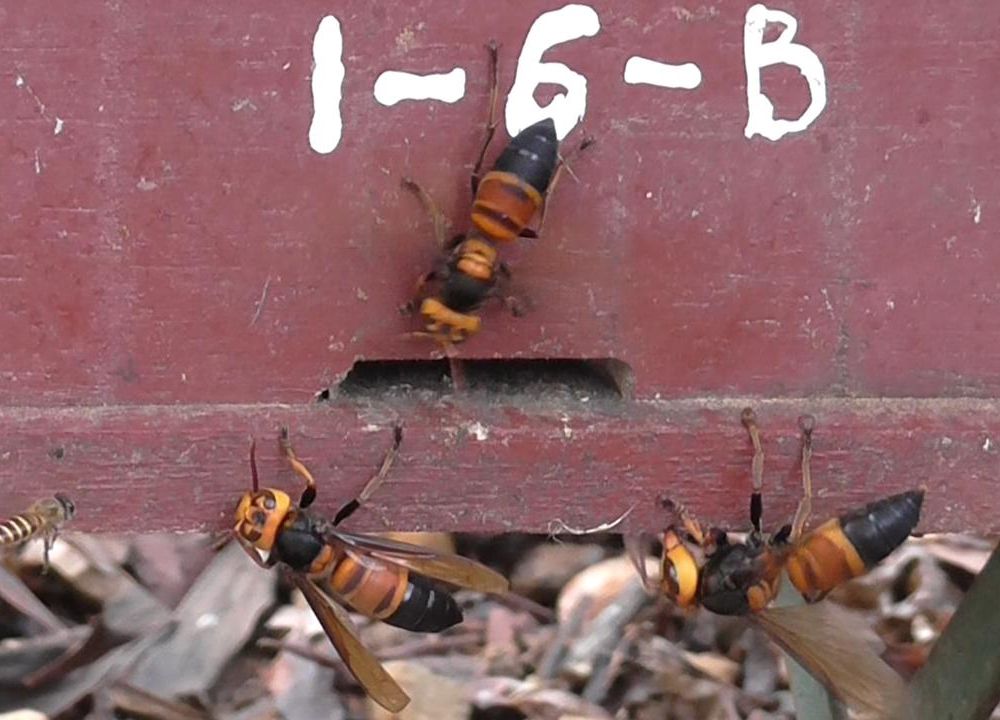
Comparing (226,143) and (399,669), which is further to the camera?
(399,669)

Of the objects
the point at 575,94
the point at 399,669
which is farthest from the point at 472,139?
the point at 399,669

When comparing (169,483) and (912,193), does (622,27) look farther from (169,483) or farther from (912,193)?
(169,483)

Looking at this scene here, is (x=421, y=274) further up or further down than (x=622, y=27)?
further down

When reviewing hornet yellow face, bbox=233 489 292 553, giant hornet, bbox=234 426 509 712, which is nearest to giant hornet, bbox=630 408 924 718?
giant hornet, bbox=234 426 509 712

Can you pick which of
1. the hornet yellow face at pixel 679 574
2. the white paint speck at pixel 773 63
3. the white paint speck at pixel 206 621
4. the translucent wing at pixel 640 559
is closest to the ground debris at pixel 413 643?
the white paint speck at pixel 206 621

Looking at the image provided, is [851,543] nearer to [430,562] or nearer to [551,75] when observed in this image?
[430,562]

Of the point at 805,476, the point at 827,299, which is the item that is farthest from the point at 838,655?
the point at 827,299
